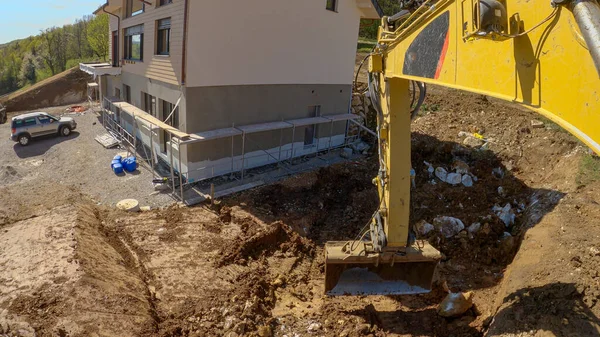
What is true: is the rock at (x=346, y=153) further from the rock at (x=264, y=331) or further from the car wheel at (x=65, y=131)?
the car wheel at (x=65, y=131)

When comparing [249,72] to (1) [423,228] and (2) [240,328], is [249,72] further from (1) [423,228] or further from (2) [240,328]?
(2) [240,328]

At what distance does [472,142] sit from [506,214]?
538cm

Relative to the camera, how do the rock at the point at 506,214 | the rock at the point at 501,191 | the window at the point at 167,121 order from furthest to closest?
the window at the point at 167,121, the rock at the point at 501,191, the rock at the point at 506,214

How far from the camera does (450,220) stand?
10.6 metres

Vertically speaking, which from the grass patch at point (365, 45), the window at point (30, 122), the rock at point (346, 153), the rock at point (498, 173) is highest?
the grass patch at point (365, 45)

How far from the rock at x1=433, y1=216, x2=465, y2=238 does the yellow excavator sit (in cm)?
369

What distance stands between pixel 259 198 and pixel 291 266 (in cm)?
382

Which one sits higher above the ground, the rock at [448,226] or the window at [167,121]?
the window at [167,121]

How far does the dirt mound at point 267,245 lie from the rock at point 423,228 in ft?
10.2

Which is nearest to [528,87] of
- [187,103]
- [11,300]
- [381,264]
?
[381,264]

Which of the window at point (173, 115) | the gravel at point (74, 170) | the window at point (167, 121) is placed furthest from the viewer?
the window at point (167, 121)

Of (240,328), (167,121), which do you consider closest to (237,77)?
(167,121)

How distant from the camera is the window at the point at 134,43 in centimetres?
1748

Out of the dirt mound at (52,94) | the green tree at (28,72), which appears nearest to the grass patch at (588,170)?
the dirt mound at (52,94)
